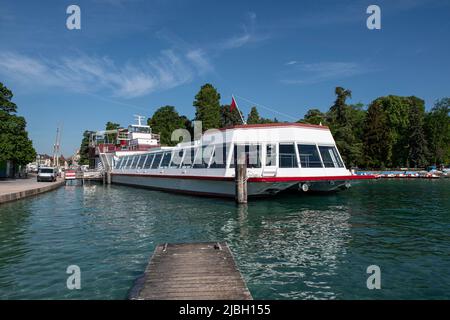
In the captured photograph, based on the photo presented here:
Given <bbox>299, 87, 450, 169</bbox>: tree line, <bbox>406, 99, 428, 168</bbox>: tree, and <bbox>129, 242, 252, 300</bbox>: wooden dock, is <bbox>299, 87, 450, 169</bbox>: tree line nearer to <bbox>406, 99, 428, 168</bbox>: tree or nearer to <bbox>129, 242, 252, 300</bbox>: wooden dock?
<bbox>406, 99, 428, 168</bbox>: tree

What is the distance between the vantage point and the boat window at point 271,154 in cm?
2118

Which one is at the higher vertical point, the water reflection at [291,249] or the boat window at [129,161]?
the boat window at [129,161]

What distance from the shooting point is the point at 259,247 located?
10.0m

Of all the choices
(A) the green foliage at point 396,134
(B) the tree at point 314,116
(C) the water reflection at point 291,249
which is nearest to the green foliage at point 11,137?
(C) the water reflection at point 291,249

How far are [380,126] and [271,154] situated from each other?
205 feet

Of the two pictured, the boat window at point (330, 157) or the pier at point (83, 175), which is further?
the pier at point (83, 175)

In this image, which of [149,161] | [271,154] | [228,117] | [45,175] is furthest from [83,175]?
[228,117]

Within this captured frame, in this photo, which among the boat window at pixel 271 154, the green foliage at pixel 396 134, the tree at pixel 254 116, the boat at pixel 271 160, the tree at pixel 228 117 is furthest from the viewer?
the tree at pixel 254 116

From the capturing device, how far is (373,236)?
11445mm

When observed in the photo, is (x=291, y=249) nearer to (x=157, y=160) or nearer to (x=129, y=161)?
(x=157, y=160)

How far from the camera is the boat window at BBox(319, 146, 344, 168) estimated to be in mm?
22156

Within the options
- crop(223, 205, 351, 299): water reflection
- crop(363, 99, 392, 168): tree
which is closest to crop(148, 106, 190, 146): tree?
crop(363, 99, 392, 168): tree

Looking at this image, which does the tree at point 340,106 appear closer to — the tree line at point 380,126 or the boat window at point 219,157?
the tree line at point 380,126

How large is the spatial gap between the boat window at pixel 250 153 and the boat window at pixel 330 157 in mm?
4407
